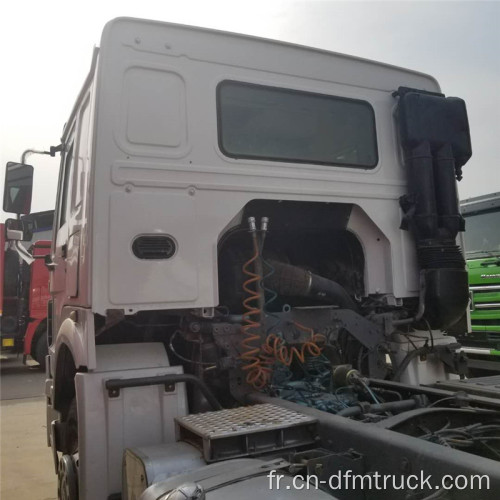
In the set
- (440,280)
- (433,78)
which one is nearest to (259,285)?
(440,280)

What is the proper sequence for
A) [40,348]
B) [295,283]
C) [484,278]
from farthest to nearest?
[40,348] → [484,278] → [295,283]

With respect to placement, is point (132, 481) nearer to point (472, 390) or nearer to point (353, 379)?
point (353, 379)

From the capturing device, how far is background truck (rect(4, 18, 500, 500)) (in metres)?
2.12

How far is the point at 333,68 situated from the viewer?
10.9 ft

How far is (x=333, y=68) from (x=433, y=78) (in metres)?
0.87

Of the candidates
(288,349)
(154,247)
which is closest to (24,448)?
(288,349)

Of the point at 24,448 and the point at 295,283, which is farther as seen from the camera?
the point at 24,448

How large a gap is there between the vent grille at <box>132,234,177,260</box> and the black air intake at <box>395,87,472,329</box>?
1.53 metres

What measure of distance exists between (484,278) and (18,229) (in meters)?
5.66

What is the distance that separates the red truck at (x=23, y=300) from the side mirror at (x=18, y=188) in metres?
6.70

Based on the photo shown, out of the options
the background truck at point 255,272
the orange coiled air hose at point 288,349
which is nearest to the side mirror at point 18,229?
the background truck at point 255,272

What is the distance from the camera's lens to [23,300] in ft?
35.6

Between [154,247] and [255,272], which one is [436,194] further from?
[154,247]

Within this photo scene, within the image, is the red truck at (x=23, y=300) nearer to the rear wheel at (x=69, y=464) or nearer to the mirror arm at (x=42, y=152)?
the mirror arm at (x=42, y=152)
